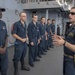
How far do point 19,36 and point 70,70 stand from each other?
8.03 ft

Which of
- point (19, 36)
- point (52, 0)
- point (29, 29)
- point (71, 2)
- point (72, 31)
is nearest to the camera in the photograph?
point (72, 31)

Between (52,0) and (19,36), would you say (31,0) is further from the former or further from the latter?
(19,36)

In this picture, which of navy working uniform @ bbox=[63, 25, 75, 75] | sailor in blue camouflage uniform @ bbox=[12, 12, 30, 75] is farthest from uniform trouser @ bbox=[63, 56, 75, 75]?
sailor in blue camouflage uniform @ bbox=[12, 12, 30, 75]

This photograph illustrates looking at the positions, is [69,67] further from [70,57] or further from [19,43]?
[19,43]

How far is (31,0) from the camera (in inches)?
652

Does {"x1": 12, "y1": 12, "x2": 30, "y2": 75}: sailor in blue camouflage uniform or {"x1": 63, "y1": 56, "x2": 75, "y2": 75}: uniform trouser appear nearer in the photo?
{"x1": 63, "y1": 56, "x2": 75, "y2": 75}: uniform trouser

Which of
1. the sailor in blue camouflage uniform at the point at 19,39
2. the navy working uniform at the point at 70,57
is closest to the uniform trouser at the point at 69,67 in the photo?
the navy working uniform at the point at 70,57

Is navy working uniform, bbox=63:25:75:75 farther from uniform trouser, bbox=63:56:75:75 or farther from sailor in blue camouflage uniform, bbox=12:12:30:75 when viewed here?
sailor in blue camouflage uniform, bbox=12:12:30:75

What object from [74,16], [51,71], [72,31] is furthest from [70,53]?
[51,71]

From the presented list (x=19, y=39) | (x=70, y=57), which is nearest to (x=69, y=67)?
(x=70, y=57)

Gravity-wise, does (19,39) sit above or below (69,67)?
above

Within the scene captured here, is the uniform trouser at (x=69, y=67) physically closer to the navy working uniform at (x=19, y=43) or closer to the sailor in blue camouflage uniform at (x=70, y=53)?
the sailor in blue camouflage uniform at (x=70, y=53)

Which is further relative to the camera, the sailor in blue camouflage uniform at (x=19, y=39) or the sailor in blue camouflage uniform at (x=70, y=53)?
the sailor in blue camouflage uniform at (x=19, y=39)

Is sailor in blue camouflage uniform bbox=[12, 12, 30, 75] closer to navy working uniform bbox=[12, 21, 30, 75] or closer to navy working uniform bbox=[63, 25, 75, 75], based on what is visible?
navy working uniform bbox=[12, 21, 30, 75]
